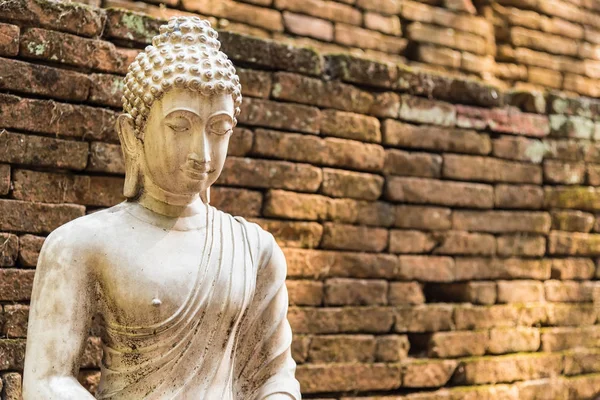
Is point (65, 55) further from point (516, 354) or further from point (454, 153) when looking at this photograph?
point (516, 354)

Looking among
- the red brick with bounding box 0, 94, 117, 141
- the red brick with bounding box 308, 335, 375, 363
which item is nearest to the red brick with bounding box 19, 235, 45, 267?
the red brick with bounding box 0, 94, 117, 141

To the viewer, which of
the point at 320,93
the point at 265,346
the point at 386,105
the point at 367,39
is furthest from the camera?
the point at 367,39

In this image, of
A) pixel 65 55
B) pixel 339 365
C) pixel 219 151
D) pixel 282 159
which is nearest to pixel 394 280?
pixel 339 365

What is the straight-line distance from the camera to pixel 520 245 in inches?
181

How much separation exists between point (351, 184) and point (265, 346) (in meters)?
1.85

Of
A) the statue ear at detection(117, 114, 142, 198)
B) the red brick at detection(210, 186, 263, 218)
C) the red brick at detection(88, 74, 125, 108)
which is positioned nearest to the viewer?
the statue ear at detection(117, 114, 142, 198)

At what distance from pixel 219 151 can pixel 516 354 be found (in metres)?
2.82

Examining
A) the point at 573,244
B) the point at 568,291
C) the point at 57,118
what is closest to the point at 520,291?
the point at 568,291

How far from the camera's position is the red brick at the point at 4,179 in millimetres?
3260

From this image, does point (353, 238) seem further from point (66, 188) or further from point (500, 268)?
point (66, 188)

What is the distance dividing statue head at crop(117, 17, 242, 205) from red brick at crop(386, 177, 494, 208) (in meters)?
2.09

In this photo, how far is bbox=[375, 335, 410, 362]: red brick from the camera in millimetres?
4148

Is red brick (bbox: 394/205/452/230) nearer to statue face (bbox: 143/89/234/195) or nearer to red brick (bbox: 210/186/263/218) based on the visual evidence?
red brick (bbox: 210/186/263/218)

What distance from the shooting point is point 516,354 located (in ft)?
15.0
